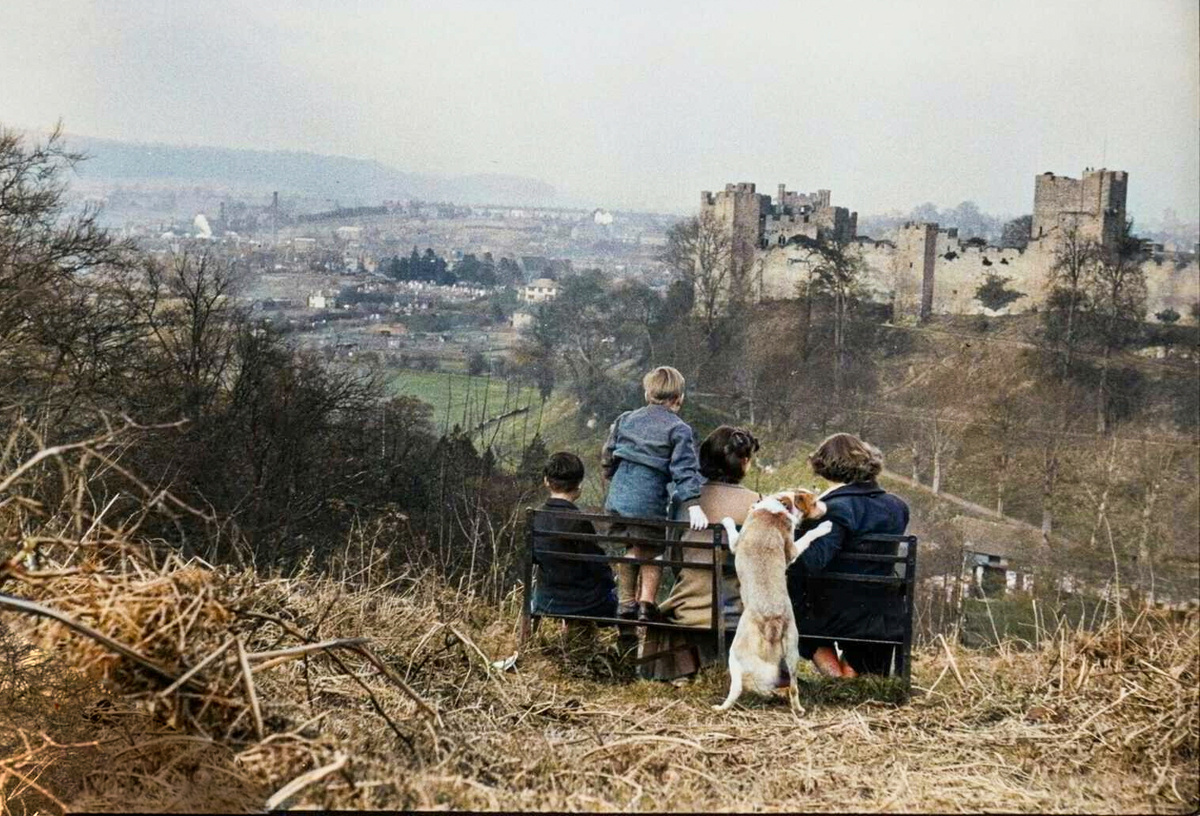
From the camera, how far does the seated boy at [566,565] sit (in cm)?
398

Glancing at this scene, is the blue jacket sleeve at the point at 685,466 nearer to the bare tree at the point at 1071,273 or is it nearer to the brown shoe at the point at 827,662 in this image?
the brown shoe at the point at 827,662

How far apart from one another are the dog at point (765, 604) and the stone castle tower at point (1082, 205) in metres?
32.9

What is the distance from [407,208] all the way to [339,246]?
5.30 ft

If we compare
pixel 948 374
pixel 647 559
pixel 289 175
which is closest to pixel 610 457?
pixel 647 559

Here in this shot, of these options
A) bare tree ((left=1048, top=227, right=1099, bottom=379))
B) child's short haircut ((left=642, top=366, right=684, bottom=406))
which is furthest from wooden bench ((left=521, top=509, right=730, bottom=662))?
bare tree ((left=1048, top=227, right=1099, bottom=379))

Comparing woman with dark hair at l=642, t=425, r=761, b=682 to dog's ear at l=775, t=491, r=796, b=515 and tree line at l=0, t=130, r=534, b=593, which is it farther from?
tree line at l=0, t=130, r=534, b=593

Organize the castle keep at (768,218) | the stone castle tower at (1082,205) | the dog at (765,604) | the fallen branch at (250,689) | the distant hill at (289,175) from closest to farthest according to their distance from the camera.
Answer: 1. the fallen branch at (250,689)
2. the dog at (765,604)
3. the distant hill at (289,175)
4. the castle keep at (768,218)
5. the stone castle tower at (1082,205)

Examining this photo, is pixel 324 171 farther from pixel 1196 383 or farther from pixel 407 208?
pixel 1196 383

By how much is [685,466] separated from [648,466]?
144 millimetres

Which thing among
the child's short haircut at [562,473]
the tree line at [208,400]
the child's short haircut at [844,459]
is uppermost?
the child's short haircut at [844,459]

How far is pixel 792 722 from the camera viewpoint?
3.49 m

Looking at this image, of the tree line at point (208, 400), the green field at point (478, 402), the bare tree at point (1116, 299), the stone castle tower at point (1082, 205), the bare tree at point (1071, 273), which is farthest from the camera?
the stone castle tower at point (1082, 205)

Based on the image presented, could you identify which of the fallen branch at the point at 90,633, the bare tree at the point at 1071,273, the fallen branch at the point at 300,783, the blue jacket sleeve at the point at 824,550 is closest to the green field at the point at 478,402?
the bare tree at the point at 1071,273

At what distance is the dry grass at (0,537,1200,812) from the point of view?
2857 millimetres
